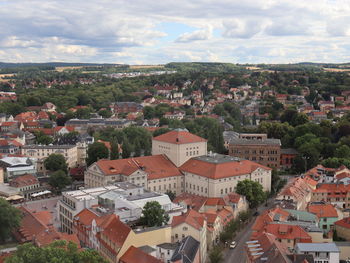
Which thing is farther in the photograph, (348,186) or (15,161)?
(15,161)

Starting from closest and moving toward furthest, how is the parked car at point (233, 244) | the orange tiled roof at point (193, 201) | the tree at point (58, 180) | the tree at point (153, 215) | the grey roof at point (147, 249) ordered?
the grey roof at point (147, 249) < the tree at point (153, 215) < the parked car at point (233, 244) < the orange tiled roof at point (193, 201) < the tree at point (58, 180)

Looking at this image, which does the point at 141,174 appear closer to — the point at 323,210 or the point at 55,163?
the point at 55,163

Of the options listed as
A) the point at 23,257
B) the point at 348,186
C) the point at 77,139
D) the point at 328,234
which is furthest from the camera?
the point at 77,139

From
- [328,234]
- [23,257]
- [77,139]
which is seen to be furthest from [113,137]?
[23,257]

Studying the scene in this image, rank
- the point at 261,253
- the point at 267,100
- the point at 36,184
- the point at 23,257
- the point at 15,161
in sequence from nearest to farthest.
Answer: the point at 23,257
the point at 261,253
the point at 36,184
the point at 15,161
the point at 267,100

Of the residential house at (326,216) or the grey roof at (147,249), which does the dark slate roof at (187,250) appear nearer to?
the grey roof at (147,249)

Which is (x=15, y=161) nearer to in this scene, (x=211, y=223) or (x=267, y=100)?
(x=211, y=223)

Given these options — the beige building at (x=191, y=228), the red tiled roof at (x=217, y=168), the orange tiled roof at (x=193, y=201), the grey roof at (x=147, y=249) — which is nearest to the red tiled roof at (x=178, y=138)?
the red tiled roof at (x=217, y=168)
